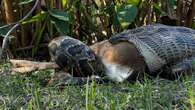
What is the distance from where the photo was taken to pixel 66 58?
2777 millimetres

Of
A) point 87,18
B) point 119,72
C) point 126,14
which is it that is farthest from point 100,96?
point 87,18

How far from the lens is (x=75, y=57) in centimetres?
279

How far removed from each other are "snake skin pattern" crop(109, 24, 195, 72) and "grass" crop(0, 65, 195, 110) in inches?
5.0

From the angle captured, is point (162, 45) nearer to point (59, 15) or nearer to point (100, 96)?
point (59, 15)

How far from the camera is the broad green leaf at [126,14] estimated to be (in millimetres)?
3172

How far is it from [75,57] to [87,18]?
2.48 ft

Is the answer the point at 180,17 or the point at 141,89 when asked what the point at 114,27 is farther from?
the point at 141,89

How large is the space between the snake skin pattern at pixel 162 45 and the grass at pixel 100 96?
127 millimetres

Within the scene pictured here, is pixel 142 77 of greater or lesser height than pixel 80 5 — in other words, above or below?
below

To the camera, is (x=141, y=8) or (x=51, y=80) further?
(x=141, y=8)

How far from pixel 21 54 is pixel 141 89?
4.10 feet


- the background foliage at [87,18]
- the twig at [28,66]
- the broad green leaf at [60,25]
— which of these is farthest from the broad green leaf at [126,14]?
the twig at [28,66]

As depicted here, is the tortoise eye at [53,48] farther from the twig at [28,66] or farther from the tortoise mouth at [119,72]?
the tortoise mouth at [119,72]

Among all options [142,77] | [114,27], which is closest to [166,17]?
[114,27]
